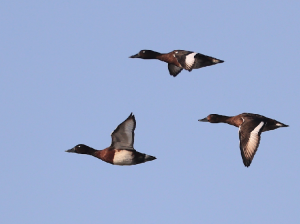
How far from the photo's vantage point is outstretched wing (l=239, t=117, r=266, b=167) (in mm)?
→ 18312

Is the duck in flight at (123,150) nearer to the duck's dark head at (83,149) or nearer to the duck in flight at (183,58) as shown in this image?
the duck's dark head at (83,149)

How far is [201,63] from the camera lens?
21.5m

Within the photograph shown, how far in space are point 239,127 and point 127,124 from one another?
→ 3611 millimetres

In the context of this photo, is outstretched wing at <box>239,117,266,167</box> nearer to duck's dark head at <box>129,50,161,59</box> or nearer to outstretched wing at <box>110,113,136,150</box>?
outstretched wing at <box>110,113,136,150</box>

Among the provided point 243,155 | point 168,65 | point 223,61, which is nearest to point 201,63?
point 223,61

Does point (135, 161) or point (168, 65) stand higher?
point (168, 65)

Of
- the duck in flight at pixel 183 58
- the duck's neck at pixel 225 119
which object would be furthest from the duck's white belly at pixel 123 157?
the duck's neck at pixel 225 119

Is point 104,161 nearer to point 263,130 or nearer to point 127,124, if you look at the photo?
point 127,124

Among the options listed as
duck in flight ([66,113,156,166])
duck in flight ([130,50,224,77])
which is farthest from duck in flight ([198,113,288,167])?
duck in flight ([66,113,156,166])

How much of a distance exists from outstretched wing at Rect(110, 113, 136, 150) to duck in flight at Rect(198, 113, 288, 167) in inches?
120

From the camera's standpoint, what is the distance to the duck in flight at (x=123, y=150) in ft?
58.1

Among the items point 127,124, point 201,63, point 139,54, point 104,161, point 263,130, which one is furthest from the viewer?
point 139,54

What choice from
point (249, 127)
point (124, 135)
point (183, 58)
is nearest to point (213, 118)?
point (183, 58)

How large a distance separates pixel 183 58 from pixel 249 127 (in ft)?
11.3
